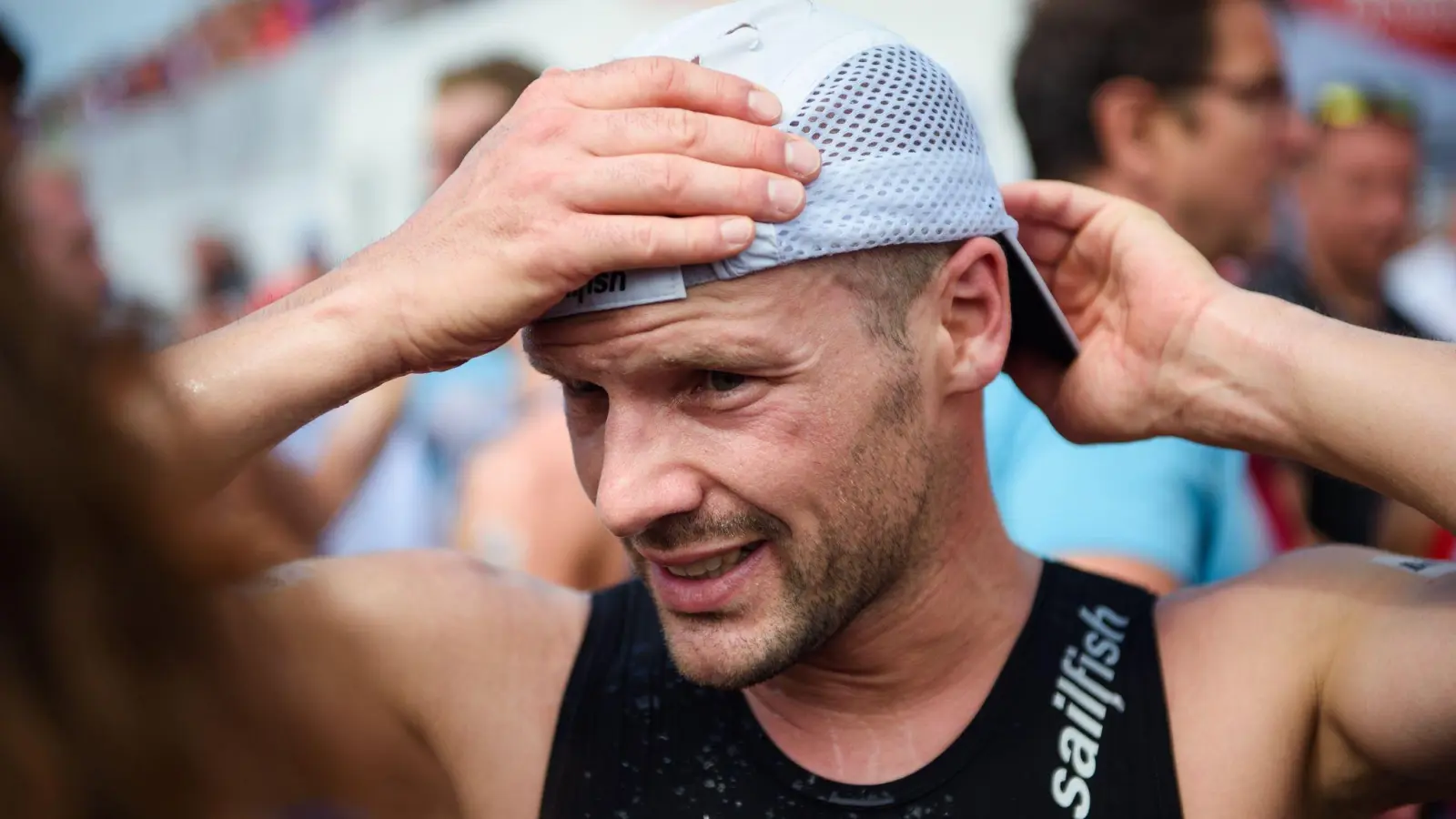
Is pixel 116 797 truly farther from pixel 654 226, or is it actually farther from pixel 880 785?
pixel 880 785

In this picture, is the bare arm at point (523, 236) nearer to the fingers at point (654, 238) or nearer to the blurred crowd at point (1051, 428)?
the fingers at point (654, 238)

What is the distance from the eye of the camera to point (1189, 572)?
3086 mm

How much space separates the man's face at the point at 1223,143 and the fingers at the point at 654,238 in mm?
2429

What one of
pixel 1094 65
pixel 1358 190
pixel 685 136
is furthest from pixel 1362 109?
pixel 685 136

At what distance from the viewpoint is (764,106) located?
197 cm

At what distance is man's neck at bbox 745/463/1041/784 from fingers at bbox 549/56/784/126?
862mm

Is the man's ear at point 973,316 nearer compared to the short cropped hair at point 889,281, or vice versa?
the short cropped hair at point 889,281

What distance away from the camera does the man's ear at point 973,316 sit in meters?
2.27

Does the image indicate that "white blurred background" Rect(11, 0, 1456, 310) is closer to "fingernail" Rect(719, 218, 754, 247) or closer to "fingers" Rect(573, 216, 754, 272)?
"fingers" Rect(573, 216, 754, 272)

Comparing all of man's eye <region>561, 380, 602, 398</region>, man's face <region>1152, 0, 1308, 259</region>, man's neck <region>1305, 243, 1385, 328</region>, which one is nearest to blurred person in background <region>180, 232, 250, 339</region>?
man's neck <region>1305, 243, 1385, 328</region>

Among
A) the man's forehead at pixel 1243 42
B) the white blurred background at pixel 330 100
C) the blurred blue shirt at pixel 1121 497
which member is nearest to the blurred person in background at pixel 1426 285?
the white blurred background at pixel 330 100

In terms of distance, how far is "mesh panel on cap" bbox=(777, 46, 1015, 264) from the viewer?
2027 millimetres

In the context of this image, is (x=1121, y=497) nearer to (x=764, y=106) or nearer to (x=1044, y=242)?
(x=1044, y=242)

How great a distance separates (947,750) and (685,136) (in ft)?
3.63
